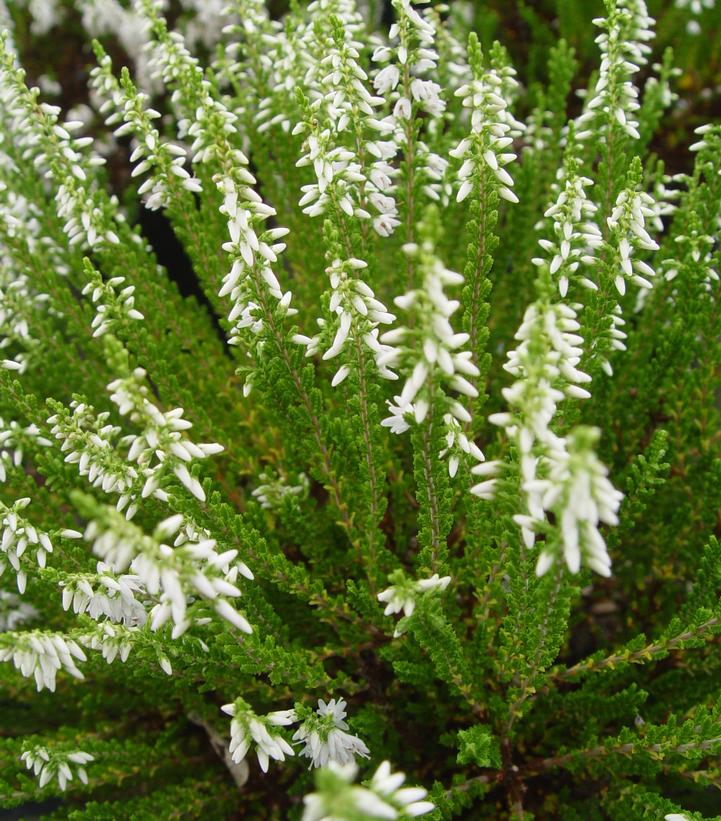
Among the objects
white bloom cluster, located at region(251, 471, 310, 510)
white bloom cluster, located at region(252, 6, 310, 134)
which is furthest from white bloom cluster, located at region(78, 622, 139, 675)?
white bloom cluster, located at region(252, 6, 310, 134)

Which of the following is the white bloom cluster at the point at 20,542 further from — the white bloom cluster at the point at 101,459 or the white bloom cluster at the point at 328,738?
Answer: the white bloom cluster at the point at 328,738

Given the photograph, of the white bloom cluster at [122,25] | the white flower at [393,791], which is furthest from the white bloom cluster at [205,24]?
the white flower at [393,791]

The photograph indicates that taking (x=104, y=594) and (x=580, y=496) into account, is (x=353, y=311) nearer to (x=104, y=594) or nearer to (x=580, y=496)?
(x=580, y=496)

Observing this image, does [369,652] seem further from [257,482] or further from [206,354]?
[206,354]

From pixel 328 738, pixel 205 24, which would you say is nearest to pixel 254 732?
pixel 328 738

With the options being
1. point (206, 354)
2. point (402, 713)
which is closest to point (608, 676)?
point (402, 713)

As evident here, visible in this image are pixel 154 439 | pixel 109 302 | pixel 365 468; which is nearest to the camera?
pixel 154 439

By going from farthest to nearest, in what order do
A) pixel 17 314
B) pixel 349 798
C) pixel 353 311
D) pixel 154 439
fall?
pixel 17 314, pixel 353 311, pixel 154 439, pixel 349 798
